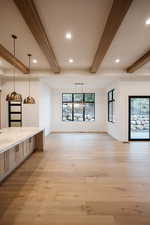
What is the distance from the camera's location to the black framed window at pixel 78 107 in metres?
10.3

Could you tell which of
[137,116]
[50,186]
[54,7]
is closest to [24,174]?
[50,186]

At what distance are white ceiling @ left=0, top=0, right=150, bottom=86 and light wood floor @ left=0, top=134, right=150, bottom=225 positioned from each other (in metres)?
3.21

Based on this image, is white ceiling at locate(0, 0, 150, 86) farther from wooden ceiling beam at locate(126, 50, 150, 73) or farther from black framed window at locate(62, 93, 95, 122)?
black framed window at locate(62, 93, 95, 122)

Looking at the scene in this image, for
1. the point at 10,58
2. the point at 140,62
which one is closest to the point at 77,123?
the point at 140,62

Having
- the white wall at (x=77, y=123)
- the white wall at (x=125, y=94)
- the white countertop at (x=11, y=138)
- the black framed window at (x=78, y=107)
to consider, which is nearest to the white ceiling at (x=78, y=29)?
the white wall at (x=125, y=94)

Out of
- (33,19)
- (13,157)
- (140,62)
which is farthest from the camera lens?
(140,62)

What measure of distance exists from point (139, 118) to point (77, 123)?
4.31m

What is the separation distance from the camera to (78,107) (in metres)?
10.3

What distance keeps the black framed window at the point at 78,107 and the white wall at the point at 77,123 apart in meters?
0.29

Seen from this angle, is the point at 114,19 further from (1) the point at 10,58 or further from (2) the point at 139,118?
(2) the point at 139,118

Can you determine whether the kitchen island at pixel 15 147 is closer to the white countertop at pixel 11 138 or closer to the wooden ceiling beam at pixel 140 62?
the white countertop at pixel 11 138

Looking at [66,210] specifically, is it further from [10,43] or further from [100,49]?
[10,43]

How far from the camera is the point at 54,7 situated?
2418 millimetres

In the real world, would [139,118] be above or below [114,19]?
below
